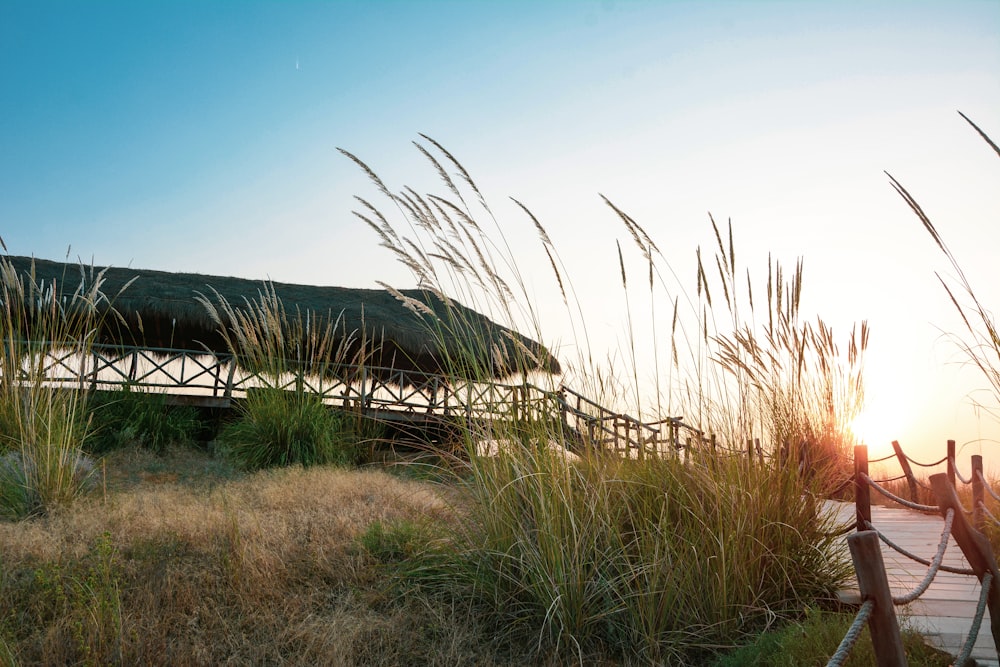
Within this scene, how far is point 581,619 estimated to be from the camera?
3.05 metres

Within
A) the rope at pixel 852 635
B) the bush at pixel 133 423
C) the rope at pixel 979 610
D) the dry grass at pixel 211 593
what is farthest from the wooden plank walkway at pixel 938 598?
the bush at pixel 133 423

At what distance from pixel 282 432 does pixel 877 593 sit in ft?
22.4

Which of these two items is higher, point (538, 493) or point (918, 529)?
point (538, 493)

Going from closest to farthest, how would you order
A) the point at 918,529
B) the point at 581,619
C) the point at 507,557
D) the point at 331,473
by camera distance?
1. the point at 581,619
2. the point at 507,557
3. the point at 918,529
4. the point at 331,473

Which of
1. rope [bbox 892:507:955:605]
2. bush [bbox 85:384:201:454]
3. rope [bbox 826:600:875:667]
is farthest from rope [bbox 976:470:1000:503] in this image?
bush [bbox 85:384:201:454]

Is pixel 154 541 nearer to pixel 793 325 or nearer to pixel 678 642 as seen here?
pixel 678 642

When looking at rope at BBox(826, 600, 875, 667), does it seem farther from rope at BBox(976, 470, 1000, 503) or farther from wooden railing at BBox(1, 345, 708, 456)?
rope at BBox(976, 470, 1000, 503)

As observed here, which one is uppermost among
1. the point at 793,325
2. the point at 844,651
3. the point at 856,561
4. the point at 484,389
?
Answer: the point at 793,325

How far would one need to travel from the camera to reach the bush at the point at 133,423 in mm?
8836

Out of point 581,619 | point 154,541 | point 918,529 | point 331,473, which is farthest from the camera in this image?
point 331,473

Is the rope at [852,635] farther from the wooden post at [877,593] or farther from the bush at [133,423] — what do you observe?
the bush at [133,423]

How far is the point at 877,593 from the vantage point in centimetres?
152

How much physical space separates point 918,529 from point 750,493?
3.80 meters

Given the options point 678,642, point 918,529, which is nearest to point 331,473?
point 678,642
